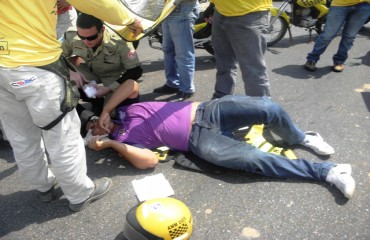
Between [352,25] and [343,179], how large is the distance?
115 inches

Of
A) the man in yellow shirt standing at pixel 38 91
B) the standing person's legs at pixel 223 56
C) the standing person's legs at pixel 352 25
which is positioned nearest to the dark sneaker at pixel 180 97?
the standing person's legs at pixel 223 56

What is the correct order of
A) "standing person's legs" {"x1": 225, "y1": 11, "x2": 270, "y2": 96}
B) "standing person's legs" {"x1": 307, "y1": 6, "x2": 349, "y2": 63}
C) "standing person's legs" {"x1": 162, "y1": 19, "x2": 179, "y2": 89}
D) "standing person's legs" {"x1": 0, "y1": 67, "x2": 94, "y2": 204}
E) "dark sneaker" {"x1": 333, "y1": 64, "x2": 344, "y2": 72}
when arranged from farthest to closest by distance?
"dark sneaker" {"x1": 333, "y1": 64, "x2": 344, "y2": 72} → "standing person's legs" {"x1": 307, "y1": 6, "x2": 349, "y2": 63} → "standing person's legs" {"x1": 162, "y1": 19, "x2": 179, "y2": 89} → "standing person's legs" {"x1": 225, "y1": 11, "x2": 270, "y2": 96} → "standing person's legs" {"x1": 0, "y1": 67, "x2": 94, "y2": 204}

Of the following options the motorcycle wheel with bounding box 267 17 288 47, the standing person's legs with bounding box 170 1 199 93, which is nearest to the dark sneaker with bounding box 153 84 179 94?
the standing person's legs with bounding box 170 1 199 93

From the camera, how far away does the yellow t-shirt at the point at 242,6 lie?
2.78 meters

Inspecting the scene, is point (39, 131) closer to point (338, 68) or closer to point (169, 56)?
point (169, 56)

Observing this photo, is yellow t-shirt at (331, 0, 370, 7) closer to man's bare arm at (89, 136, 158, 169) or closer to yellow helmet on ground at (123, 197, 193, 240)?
man's bare arm at (89, 136, 158, 169)

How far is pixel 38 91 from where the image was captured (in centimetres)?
179

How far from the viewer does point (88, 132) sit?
2.85m

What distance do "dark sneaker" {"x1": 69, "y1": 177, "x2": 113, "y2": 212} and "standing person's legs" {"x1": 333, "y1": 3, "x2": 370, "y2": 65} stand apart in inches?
147

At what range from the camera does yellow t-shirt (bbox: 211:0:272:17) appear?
278 centimetres

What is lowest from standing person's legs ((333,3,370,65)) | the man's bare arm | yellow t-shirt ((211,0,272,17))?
the man's bare arm

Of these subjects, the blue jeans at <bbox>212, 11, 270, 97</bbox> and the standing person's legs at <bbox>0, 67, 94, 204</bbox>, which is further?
the blue jeans at <bbox>212, 11, 270, 97</bbox>

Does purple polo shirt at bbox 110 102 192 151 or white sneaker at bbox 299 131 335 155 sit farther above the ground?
purple polo shirt at bbox 110 102 192 151

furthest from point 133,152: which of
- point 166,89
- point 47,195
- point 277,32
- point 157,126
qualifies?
point 277,32
